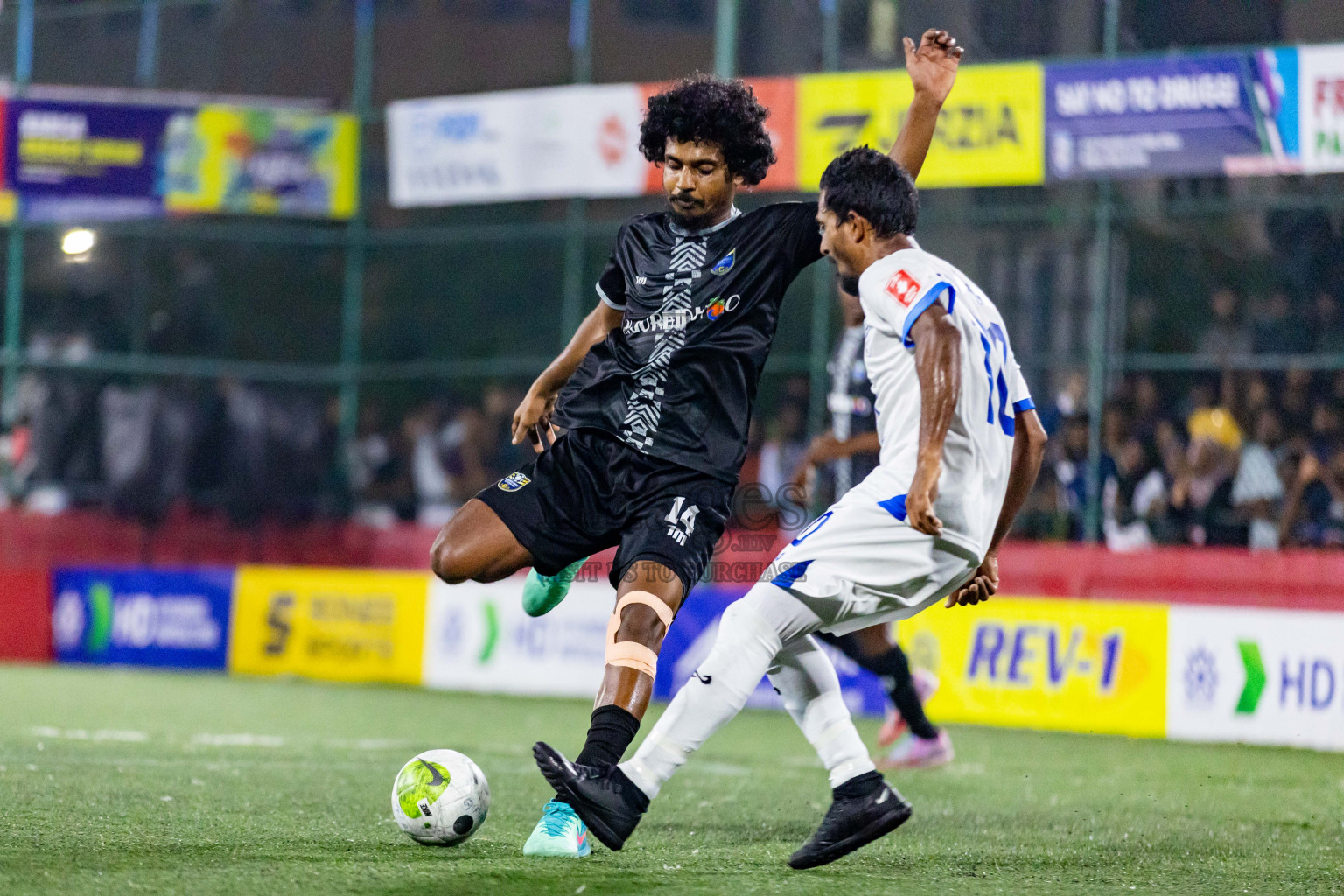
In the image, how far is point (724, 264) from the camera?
551 centimetres

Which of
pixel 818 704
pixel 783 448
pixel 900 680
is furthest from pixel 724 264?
pixel 783 448

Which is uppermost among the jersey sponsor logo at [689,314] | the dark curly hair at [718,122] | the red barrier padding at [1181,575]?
the dark curly hair at [718,122]

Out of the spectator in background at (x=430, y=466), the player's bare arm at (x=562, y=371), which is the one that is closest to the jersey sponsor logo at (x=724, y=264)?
the player's bare arm at (x=562, y=371)

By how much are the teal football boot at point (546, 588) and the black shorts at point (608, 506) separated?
20cm

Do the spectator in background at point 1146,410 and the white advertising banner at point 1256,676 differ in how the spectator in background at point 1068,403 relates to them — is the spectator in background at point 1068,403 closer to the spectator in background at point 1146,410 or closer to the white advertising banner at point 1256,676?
the spectator in background at point 1146,410

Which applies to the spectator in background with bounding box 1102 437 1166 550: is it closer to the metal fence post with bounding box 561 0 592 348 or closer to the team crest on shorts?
the metal fence post with bounding box 561 0 592 348

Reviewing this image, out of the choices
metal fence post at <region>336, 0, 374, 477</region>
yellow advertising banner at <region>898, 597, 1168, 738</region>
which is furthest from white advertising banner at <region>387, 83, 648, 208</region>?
yellow advertising banner at <region>898, 597, 1168, 738</region>

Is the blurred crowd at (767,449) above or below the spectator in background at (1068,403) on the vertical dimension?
below

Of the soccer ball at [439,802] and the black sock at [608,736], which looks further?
the soccer ball at [439,802]

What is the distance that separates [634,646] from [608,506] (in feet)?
1.81

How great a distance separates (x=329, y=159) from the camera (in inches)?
702

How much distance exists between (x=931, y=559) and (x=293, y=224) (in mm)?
16381

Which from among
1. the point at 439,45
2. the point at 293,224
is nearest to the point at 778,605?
the point at 293,224

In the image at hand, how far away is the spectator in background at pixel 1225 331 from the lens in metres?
13.0
